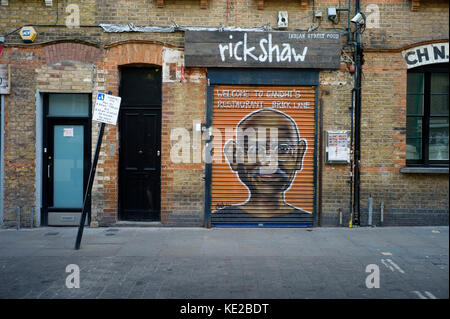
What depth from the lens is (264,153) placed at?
9000mm

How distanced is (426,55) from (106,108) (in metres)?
7.25

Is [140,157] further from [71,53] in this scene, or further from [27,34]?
[27,34]

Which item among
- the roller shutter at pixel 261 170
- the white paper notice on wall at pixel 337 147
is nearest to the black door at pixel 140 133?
the roller shutter at pixel 261 170

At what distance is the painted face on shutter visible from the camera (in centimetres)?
896

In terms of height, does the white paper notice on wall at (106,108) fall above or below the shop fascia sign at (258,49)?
below

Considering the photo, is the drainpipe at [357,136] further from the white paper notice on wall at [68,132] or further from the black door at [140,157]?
the white paper notice on wall at [68,132]

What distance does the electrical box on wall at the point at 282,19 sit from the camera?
8.76 meters

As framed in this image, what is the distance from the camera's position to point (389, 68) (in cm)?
888

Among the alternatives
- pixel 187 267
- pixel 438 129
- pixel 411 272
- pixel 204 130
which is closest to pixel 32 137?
pixel 204 130

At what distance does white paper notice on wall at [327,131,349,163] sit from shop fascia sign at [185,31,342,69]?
1.68 meters

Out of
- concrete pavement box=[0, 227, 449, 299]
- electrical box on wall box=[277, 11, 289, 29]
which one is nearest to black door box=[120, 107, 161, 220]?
concrete pavement box=[0, 227, 449, 299]

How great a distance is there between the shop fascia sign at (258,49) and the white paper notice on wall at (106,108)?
2.23 meters

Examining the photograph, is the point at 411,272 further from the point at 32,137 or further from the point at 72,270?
the point at 32,137

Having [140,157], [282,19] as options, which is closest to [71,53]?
[140,157]
